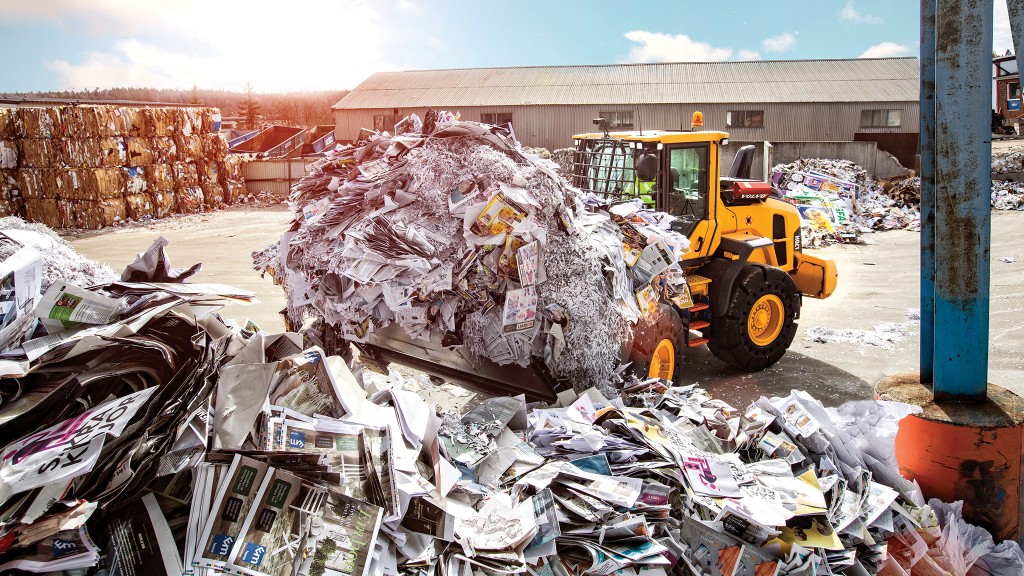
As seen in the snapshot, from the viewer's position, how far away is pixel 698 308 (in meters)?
5.94

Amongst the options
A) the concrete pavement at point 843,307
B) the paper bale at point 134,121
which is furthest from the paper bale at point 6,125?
the concrete pavement at point 843,307

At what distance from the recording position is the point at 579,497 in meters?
2.79

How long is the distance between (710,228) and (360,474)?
14.4 ft

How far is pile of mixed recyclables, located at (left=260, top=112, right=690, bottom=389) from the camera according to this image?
3.93 m

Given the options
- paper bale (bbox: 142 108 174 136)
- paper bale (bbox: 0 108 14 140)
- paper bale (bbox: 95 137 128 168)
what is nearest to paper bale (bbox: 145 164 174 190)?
paper bale (bbox: 95 137 128 168)

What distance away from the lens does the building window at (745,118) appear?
2352cm

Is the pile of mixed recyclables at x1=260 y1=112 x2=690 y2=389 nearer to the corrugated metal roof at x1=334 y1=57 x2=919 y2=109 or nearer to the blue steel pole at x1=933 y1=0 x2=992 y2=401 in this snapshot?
the blue steel pole at x1=933 y1=0 x2=992 y2=401

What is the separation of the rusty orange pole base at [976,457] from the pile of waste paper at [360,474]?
0.33 feet

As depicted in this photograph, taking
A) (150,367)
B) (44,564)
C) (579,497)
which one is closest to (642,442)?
(579,497)

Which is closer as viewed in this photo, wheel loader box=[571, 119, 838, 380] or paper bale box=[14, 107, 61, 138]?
wheel loader box=[571, 119, 838, 380]

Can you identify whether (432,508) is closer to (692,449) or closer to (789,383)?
(692,449)

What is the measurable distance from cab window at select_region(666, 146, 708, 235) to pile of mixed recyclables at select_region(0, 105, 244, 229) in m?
14.5

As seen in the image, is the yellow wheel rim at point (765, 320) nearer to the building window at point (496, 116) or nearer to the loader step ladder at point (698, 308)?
the loader step ladder at point (698, 308)

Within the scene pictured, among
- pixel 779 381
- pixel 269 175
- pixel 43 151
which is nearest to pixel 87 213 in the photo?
pixel 43 151
